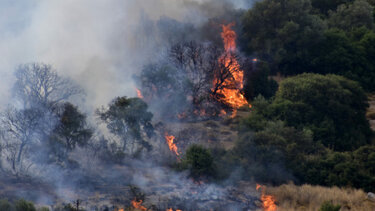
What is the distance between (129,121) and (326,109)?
403 inches

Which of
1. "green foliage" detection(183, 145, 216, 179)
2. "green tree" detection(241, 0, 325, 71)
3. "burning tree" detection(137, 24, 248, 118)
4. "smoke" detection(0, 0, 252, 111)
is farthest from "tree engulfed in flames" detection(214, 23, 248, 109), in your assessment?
"green foliage" detection(183, 145, 216, 179)

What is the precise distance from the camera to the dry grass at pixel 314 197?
15.3 meters

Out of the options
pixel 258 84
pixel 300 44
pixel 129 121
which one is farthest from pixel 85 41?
pixel 300 44

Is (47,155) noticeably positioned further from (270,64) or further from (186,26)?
(270,64)

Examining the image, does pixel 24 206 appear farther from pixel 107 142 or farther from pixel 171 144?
pixel 171 144

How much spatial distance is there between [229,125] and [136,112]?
6.61 m

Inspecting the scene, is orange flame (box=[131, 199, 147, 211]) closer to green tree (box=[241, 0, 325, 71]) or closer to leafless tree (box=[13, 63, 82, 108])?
leafless tree (box=[13, 63, 82, 108])

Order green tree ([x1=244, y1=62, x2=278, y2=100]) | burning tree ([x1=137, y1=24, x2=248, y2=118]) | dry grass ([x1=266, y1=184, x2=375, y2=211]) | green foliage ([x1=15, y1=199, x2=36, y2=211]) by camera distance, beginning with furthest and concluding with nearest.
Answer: green tree ([x1=244, y1=62, x2=278, y2=100])
burning tree ([x1=137, y1=24, x2=248, y2=118])
dry grass ([x1=266, y1=184, x2=375, y2=211])
green foliage ([x1=15, y1=199, x2=36, y2=211])

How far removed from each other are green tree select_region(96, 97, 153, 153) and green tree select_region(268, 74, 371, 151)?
6.45 m

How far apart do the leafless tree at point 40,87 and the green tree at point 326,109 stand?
10047 millimetres

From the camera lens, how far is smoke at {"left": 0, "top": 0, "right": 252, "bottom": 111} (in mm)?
22906

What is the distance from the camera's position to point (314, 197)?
1568cm

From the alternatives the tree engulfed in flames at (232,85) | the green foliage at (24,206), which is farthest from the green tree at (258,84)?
the green foliage at (24,206)

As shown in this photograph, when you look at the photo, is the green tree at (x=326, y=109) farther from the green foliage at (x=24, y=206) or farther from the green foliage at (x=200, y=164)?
the green foliage at (x=24, y=206)
